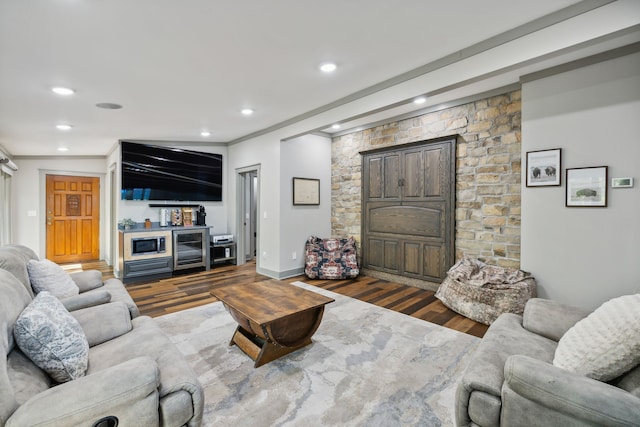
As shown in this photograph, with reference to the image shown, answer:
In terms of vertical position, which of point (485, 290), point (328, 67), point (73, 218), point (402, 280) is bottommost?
point (402, 280)

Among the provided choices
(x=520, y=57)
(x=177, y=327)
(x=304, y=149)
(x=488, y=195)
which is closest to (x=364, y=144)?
(x=304, y=149)

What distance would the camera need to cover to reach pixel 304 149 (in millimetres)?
5277

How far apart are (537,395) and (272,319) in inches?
60.5

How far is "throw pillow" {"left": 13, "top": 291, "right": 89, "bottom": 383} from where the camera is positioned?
1.31 meters

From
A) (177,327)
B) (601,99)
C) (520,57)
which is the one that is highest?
(520,57)

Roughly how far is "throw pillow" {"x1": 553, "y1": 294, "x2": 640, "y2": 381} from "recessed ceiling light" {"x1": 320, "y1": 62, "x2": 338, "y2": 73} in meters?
2.57

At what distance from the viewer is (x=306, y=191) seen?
531cm

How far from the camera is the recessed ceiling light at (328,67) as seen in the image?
106 inches

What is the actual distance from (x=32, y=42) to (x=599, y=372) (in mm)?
3940

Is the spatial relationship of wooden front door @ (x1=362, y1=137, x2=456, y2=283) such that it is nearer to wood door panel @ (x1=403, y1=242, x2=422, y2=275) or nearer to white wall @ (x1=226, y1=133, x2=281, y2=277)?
wood door panel @ (x1=403, y1=242, x2=422, y2=275)

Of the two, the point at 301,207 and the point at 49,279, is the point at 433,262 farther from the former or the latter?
the point at 49,279

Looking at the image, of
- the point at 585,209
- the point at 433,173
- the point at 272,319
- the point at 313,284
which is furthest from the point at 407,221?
the point at 272,319

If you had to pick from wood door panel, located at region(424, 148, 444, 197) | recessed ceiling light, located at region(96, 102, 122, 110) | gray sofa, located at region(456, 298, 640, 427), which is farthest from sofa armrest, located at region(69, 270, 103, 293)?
wood door panel, located at region(424, 148, 444, 197)

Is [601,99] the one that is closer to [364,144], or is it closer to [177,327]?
[364,144]
